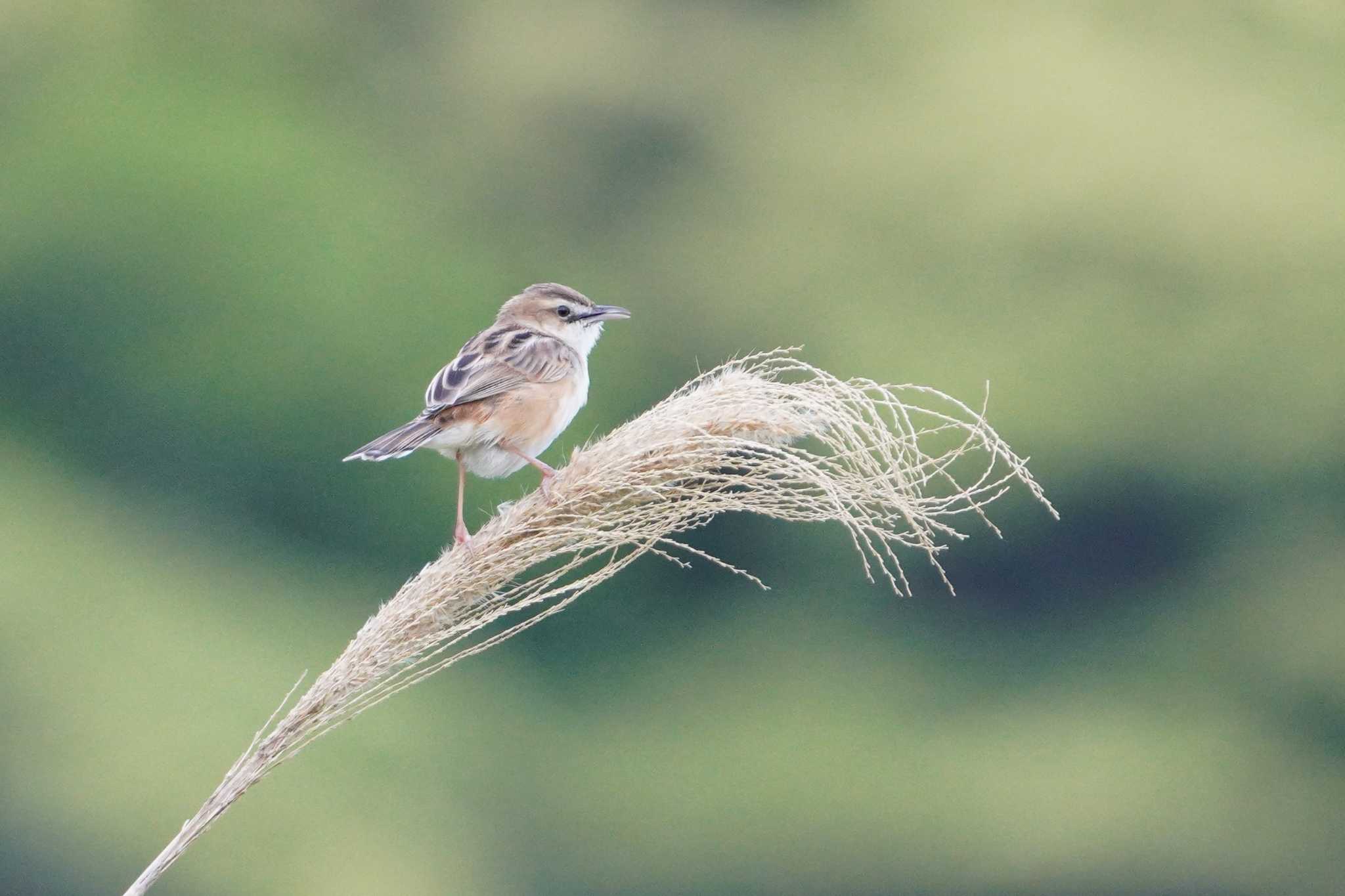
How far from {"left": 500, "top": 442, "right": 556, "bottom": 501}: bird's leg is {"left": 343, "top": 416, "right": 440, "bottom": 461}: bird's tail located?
0.25 meters

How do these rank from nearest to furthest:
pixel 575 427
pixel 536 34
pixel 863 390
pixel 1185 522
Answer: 1. pixel 863 390
2. pixel 575 427
3. pixel 1185 522
4. pixel 536 34

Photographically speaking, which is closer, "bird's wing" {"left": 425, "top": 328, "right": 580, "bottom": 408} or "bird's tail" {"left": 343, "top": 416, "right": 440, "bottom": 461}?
"bird's tail" {"left": 343, "top": 416, "right": 440, "bottom": 461}

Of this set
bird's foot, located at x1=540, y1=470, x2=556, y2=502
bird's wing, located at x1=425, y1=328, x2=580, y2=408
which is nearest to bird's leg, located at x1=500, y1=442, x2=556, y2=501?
bird's foot, located at x1=540, y1=470, x2=556, y2=502

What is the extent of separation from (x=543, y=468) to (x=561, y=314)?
50.9 inches

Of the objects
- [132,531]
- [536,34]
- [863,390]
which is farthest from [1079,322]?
[863,390]

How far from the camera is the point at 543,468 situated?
380cm

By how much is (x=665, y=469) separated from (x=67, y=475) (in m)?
10.8

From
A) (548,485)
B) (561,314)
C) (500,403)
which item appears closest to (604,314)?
(561,314)

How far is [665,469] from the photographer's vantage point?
305cm

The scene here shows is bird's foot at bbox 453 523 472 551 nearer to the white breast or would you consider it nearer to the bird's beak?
the white breast

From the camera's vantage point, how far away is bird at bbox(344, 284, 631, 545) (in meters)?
4.17

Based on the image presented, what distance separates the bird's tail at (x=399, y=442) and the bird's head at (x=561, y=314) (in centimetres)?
86

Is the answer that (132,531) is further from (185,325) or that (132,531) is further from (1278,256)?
(1278,256)

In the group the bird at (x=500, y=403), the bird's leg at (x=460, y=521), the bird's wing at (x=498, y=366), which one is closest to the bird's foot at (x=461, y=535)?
the bird's leg at (x=460, y=521)
